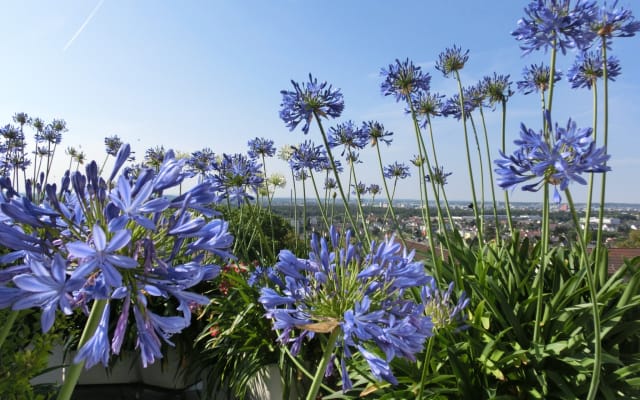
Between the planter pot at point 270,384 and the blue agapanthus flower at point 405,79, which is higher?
the blue agapanthus flower at point 405,79

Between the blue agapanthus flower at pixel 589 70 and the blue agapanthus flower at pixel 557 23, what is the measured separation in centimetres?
97

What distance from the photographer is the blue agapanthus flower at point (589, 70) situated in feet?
9.80

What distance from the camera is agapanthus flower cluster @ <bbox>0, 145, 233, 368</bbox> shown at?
2.28 feet

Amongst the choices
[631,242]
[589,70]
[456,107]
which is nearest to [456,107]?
[456,107]

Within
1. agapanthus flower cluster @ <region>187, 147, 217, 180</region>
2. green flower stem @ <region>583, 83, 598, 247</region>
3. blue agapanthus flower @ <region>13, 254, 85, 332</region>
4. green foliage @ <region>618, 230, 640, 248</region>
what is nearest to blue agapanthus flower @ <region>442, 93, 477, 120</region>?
green flower stem @ <region>583, 83, 598, 247</region>

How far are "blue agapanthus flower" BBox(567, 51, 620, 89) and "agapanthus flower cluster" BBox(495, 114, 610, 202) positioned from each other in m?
2.10

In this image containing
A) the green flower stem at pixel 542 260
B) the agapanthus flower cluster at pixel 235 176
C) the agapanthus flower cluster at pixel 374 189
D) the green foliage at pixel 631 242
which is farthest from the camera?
the green foliage at pixel 631 242

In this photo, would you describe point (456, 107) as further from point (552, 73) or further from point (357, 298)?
point (357, 298)

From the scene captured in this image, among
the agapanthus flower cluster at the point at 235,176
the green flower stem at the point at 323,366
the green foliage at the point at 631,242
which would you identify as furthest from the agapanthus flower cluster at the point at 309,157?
the green foliage at the point at 631,242

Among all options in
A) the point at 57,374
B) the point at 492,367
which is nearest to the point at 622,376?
the point at 492,367

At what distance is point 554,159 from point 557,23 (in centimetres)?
120

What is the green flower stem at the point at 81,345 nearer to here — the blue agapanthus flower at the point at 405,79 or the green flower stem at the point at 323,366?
the green flower stem at the point at 323,366

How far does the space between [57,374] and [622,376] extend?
3845mm

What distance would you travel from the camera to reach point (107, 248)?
694 millimetres
